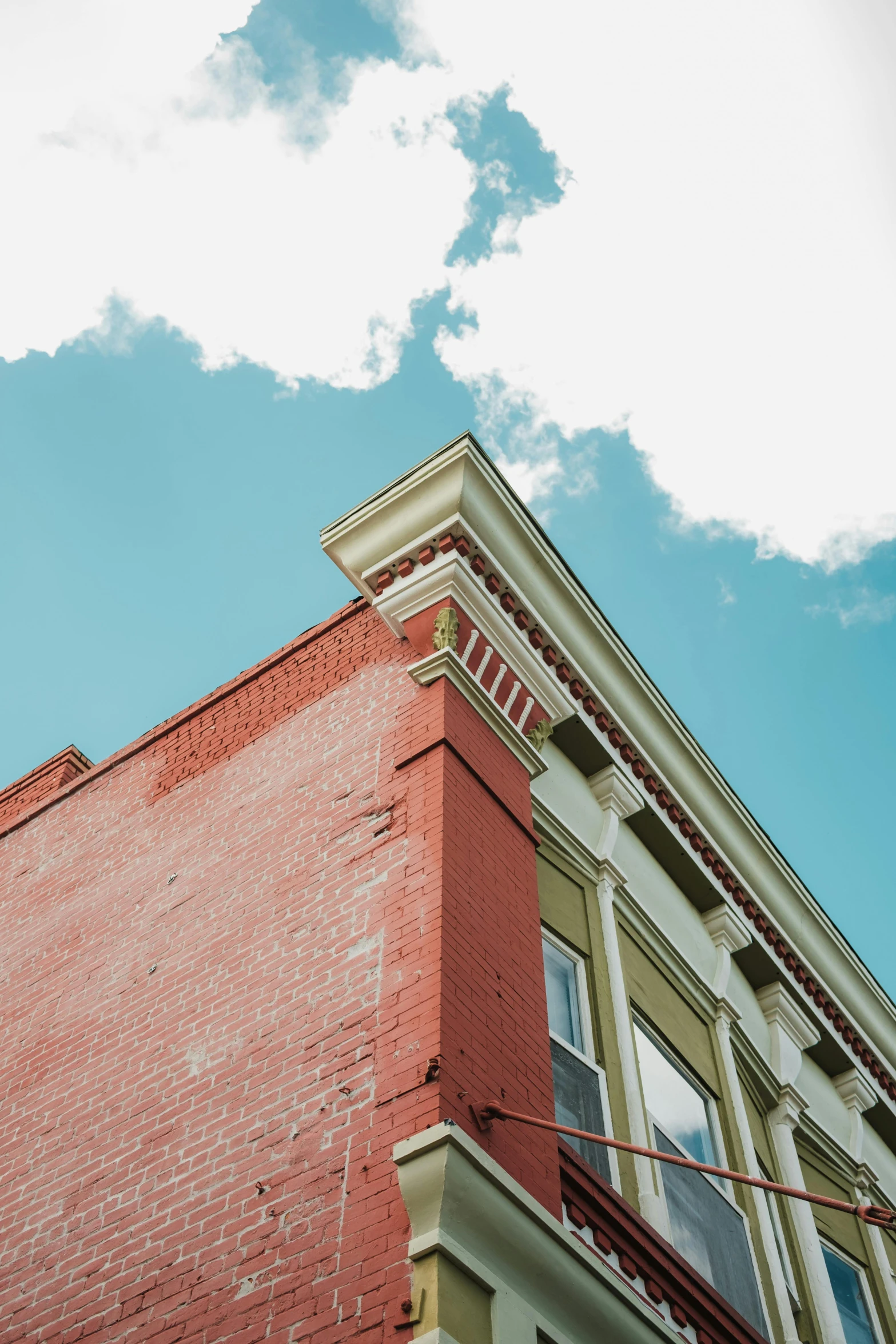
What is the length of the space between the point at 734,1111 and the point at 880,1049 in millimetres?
5555

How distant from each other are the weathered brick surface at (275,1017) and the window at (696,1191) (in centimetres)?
215

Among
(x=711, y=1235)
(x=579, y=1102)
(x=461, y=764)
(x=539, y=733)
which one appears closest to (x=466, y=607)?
(x=539, y=733)

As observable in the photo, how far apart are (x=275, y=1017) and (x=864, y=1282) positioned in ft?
24.7

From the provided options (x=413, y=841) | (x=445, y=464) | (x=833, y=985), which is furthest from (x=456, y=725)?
(x=833, y=985)

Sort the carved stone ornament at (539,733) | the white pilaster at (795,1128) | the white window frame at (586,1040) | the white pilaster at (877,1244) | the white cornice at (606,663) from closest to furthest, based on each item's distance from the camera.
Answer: the white window frame at (586,1040), the carved stone ornament at (539,733), the white pilaster at (795,1128), the white cornice at (606,663), the white pilaster at (877,1244)

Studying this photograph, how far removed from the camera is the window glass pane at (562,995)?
8047 mm

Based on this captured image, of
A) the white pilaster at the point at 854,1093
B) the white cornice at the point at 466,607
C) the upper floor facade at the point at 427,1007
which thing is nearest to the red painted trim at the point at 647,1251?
the upper floor facade at the point at 427,1007

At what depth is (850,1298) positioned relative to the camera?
10.6 m

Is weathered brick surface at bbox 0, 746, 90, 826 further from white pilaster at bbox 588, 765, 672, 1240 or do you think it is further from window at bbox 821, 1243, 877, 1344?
window at bbox 821, 1243, 877, 1344

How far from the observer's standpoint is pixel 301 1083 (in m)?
6.29

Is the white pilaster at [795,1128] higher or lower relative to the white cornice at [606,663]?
lower

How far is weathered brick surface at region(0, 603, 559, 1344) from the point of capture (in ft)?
18.5

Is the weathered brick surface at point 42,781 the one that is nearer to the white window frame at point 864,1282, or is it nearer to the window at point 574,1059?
the window at point 574,1059

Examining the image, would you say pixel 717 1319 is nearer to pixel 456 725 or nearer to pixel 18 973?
pixel 456 725
